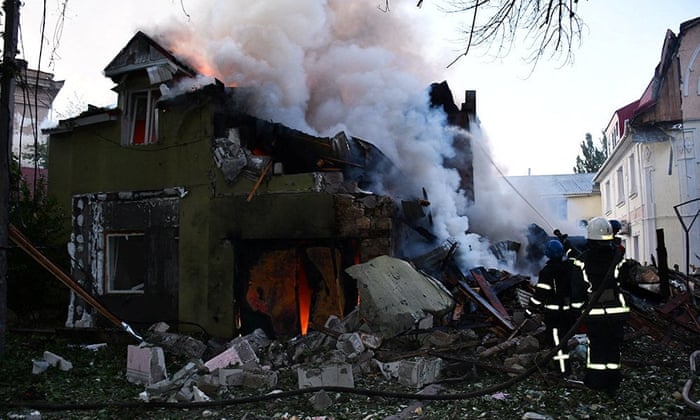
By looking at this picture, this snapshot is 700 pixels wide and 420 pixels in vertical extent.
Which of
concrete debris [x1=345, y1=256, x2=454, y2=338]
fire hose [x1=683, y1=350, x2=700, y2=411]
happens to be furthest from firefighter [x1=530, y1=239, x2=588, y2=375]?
concrete debris [x1=345, y1=256, x2=454, y2=338]

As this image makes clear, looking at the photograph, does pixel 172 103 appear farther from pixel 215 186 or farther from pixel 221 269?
pixel 221 269

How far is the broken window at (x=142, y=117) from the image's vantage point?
37.3 ft

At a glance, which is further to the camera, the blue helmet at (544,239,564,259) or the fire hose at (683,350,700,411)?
the blue helmet at (544,239,564,259)

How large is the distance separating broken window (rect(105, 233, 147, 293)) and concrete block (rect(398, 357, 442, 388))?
663cm

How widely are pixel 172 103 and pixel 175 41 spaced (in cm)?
176

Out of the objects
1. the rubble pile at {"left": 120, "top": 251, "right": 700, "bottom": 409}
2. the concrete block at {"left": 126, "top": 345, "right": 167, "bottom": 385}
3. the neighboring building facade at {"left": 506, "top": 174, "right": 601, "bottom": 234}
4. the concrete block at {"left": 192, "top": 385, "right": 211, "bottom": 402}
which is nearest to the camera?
the concrete block at {"left": 192, "top": 385, "right": 211, "bottom": 402}

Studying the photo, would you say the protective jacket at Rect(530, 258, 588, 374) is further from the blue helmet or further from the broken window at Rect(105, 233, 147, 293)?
the broken window at Rect(105, 233, 147, 293)

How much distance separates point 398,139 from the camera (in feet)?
40.7

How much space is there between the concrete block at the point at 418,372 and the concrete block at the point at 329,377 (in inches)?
27.3

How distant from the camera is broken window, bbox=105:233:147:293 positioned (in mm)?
11211

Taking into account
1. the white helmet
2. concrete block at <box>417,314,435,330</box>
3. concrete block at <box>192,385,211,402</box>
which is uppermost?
the white helmet

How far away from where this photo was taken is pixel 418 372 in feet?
21.3

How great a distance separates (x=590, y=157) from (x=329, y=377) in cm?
5113

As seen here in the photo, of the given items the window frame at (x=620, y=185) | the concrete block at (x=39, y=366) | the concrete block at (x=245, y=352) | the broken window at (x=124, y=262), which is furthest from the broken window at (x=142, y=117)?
the window frame at (x=620, y=185)
